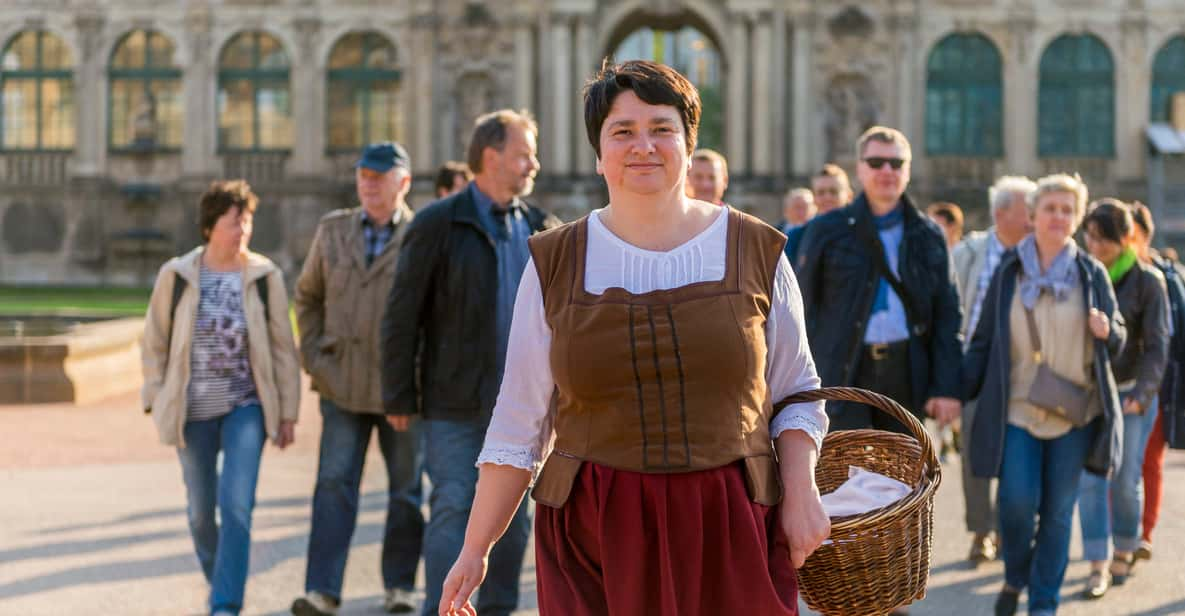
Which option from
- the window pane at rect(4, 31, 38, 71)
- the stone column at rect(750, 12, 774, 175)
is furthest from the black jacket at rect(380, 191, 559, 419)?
the window pane at rect(4, 31, 38, 71)

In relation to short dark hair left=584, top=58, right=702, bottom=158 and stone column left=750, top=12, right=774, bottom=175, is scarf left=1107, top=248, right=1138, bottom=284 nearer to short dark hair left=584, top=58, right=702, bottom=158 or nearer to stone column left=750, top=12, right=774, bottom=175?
short dark hair left=584, top=58, right=702, bottom=158

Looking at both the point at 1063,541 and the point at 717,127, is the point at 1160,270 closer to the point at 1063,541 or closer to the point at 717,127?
the point at 1063,541

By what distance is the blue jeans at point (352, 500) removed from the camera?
7609mm

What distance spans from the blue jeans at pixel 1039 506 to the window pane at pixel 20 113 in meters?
40.3

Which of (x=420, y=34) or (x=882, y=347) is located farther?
(x=420, y=34)

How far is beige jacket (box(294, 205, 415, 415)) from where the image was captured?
7.88 meters

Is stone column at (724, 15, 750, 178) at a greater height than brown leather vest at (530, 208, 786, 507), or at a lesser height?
greater

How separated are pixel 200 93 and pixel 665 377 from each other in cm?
4033

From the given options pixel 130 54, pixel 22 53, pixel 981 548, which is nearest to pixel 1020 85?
pixel 130 54

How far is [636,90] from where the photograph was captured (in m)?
3.62

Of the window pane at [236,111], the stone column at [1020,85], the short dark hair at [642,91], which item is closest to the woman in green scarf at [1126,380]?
the short dark hair at [642,91]

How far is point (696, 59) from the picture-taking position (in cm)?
4953

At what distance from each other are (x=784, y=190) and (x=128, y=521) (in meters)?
30.1

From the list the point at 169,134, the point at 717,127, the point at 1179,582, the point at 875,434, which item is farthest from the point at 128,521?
the point at 717,127
